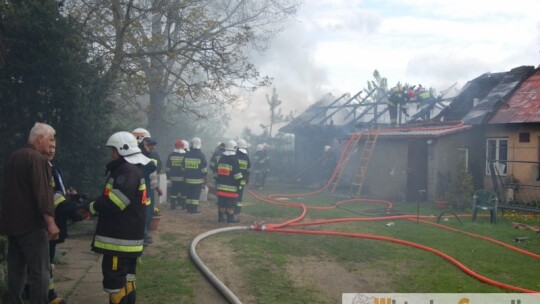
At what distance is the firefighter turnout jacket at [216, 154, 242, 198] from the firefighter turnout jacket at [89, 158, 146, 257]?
5212 mm

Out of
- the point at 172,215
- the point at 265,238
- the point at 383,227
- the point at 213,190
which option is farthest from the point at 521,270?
the point at 213,190

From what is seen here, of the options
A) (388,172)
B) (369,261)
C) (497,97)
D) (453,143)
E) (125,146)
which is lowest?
(369,261)

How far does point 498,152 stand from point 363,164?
4.78m

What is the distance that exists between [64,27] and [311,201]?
9.12 metres

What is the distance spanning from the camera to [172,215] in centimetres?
1068

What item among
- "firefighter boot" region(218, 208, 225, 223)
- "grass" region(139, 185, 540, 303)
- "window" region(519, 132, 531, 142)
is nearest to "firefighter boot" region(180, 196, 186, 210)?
"firefighter boot" region(218, 208, 225, 223)

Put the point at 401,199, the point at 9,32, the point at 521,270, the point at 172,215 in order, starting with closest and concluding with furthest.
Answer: the point at 521,270
the point at 9,32
the point at 172,215
the point at 401,199

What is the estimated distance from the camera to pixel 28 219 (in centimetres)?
394

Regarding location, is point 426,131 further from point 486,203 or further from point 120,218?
point 120,218

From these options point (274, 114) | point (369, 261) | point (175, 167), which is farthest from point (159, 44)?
point (274, 114)

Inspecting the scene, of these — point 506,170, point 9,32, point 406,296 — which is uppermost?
point 9,32

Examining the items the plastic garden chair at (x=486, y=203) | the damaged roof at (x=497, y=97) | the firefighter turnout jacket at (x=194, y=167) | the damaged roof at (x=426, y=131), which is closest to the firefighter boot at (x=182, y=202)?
the firefighter turnout jacket at (x=194, y=167)

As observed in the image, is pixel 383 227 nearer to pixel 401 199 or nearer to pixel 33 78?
pixel 401 199

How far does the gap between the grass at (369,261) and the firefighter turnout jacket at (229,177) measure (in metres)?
1.28
